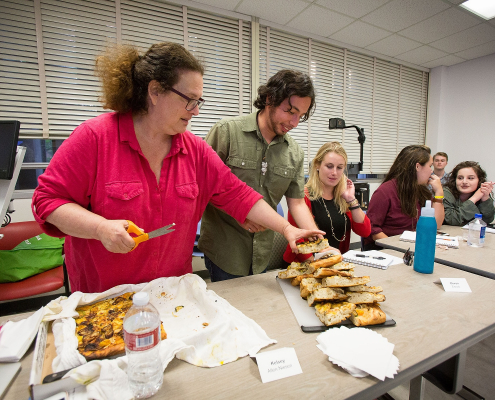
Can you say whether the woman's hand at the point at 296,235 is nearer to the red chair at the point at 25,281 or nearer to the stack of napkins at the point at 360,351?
the stack of napkins at the point at 360,351

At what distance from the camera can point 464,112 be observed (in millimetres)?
5211

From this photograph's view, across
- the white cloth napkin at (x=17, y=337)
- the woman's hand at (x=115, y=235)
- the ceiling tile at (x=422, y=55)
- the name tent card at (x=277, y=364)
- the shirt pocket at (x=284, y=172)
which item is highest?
the ceiling tile at (x=422, y=55)

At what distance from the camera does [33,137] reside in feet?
9.39

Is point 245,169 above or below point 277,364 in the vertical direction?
above

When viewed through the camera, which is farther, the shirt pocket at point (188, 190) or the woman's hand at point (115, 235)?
the shirt pocket at point (188, 190)

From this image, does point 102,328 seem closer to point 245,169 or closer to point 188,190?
point 188,190

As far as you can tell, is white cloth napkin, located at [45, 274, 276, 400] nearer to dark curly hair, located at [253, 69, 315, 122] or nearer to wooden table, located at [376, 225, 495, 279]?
dark curly hair, located at [253, 69, 315, 122]

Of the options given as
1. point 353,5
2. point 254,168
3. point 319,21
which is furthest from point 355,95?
point 254,168

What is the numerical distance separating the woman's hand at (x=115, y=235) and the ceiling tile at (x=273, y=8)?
3.39 metres

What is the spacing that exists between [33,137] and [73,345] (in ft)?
9.50

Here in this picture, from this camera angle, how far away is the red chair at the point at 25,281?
189 cm

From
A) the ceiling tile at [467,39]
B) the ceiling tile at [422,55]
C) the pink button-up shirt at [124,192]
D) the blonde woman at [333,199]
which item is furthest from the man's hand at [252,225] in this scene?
the ceiling tile at [422,55]

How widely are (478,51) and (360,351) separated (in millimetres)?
5944

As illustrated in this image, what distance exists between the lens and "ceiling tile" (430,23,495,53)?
393 centimetres
